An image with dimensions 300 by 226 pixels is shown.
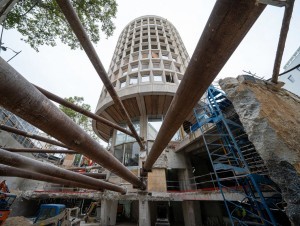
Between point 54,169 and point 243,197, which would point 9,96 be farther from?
point 243,197

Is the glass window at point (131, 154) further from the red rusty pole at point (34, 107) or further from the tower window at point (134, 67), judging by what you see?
the red rusty pole at point (34, 107)

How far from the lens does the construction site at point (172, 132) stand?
0.65 metres

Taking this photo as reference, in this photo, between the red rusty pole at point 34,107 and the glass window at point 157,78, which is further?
the glass window at point 157,78

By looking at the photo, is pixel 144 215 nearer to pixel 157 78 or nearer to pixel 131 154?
pixel 131 154

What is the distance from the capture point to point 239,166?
8.04 metres

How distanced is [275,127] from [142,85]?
11.2 meters

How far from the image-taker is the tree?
19.5 feet

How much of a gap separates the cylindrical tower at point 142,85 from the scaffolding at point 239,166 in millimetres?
4873

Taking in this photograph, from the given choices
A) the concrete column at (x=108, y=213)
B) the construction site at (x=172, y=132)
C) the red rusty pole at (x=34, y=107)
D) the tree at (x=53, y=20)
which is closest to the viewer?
the red rusty pole at (x=34, y=107)

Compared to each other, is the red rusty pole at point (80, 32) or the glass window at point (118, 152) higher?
the glass window at point (118, 152)

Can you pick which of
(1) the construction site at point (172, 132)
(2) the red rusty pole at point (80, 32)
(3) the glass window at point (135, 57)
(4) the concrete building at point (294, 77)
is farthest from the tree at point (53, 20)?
(4) the concrete building at point (294, 77)

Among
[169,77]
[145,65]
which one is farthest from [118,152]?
[145,65]

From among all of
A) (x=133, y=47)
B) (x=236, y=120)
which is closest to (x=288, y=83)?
(x=236, y=120)

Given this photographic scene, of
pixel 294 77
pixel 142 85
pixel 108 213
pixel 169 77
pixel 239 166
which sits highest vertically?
pixel 294 77
